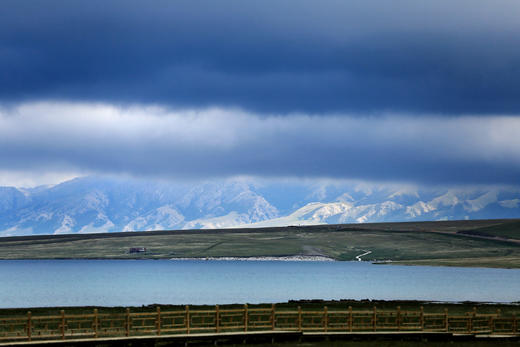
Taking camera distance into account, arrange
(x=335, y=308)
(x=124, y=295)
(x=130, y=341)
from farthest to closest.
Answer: (x=124, y=295) < (x=335, y=308) < (x=130, y=341)

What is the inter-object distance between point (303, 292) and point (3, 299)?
61.6 m

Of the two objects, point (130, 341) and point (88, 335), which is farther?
point (88, 335)

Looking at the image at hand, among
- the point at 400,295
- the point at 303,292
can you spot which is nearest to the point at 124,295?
the point at 303,292

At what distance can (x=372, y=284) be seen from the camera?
7525 inches

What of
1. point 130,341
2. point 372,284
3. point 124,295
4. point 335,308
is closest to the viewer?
point 130,341

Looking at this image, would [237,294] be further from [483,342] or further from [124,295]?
[483,342]

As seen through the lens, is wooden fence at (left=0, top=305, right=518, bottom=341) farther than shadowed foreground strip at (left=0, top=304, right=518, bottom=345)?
Yes

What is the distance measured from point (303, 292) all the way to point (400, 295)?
22.1 metres

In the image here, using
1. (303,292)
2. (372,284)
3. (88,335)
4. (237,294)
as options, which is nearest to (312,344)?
(88,335)

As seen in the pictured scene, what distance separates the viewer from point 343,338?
6831 cm

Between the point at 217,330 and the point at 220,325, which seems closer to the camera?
the point at 217,330

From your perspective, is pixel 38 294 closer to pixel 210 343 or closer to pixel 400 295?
pixel 400 295

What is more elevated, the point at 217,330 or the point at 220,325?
the point at 217,330

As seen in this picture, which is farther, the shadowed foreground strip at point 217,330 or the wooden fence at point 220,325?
the wooden fence at point 220,325
